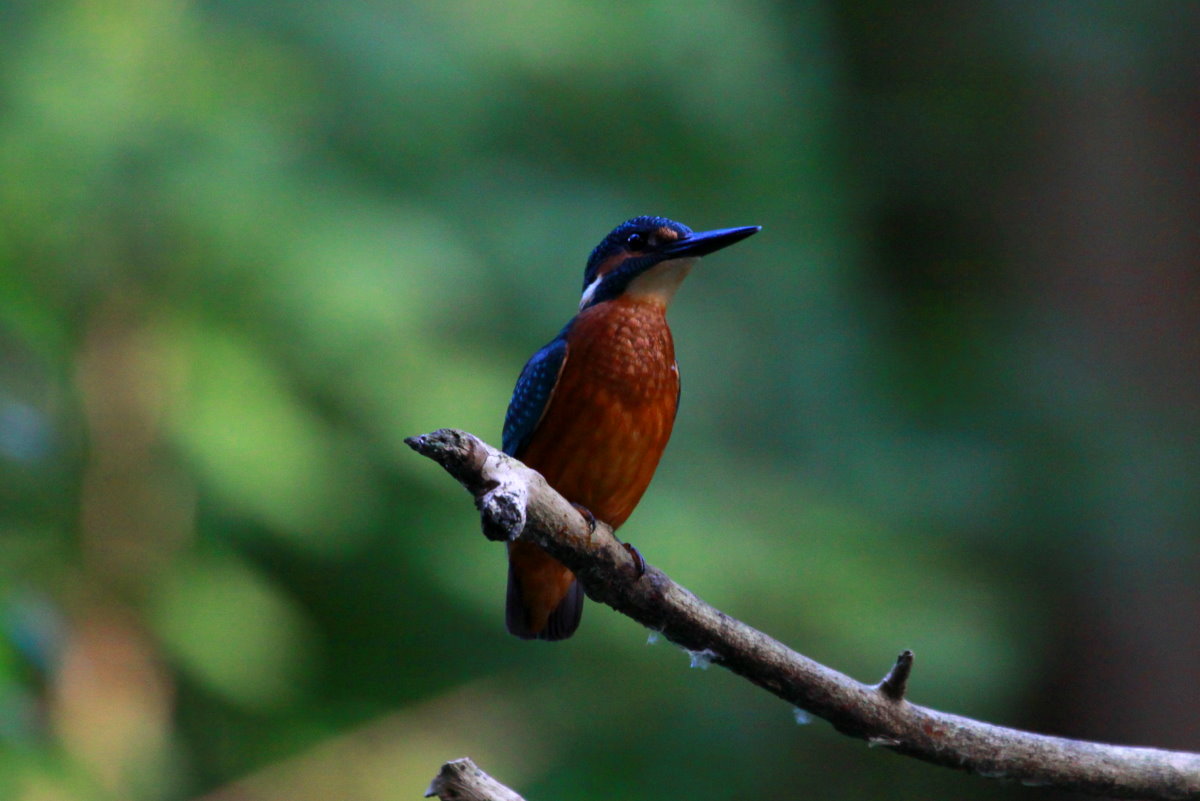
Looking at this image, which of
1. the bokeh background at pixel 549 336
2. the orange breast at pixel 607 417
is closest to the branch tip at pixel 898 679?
the orange breast at pixel 607 417

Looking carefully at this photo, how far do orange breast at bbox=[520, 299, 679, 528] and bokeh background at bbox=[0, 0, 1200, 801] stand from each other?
161 cm

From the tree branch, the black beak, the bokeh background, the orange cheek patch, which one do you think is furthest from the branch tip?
the bokeh background

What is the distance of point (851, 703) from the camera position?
2.21m

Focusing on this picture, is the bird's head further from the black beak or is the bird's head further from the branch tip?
the branch tip

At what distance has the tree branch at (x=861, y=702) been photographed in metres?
2.16

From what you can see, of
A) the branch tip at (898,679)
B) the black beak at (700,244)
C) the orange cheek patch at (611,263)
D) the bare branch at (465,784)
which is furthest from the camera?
the orange cheek patch at (611,263)

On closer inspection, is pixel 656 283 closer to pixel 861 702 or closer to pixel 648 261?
pixel 648 261

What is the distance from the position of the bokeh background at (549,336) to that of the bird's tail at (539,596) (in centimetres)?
151

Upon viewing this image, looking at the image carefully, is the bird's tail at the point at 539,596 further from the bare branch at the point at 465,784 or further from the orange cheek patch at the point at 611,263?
the bare branch at the point at 465,784

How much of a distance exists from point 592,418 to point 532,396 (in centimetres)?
15

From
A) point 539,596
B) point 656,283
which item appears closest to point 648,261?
point 656,283

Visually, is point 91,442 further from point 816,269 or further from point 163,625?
point 816,269

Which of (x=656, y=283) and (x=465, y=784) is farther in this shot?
(x=656, y=283)

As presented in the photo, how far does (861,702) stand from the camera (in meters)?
2.21
